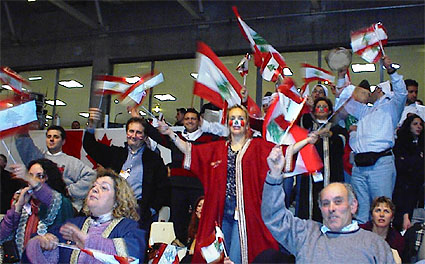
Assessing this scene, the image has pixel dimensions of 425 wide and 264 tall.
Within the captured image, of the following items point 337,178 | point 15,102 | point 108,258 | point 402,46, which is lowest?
point 108,258

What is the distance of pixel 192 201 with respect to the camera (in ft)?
16.3

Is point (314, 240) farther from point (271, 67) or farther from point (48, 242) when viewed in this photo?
point (271, 67)

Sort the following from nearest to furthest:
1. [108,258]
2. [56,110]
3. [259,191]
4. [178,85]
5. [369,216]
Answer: [108,258]
[259,191]
[369,216]
[178,85]
[56,110]

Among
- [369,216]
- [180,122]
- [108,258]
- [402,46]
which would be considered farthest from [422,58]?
[108,258]

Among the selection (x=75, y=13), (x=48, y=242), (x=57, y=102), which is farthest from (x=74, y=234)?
(x=57, y=102)

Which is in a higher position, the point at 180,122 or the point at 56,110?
the point at 56,110

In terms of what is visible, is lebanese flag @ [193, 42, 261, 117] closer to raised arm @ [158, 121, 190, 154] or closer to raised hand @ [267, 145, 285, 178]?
raised arm @ [158, 121, 190, 154]

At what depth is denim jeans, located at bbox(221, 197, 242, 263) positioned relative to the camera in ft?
11.9

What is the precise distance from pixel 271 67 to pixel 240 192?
5.51ft

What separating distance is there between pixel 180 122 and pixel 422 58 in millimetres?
4247

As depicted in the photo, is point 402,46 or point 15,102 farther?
point 402,46

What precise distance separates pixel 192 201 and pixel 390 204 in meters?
1.88

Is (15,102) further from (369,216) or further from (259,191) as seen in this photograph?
(369,216)

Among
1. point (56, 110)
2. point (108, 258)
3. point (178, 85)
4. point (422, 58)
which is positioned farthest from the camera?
point (56, 110)
